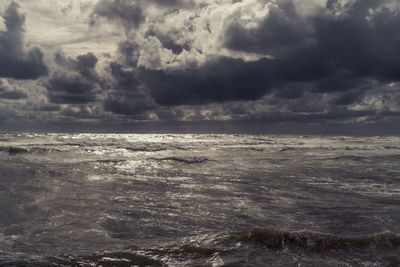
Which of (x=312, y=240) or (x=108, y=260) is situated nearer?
(x=108, y=260)

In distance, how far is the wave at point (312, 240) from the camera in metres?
6.71

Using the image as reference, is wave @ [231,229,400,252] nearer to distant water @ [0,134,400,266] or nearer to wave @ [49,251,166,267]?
distant water @ [0,134,400,266]

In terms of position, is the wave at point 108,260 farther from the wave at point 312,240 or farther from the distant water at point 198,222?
the wave at point 312,240

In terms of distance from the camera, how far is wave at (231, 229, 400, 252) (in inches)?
264

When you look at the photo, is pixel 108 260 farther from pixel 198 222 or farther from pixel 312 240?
→ pixel 312 240

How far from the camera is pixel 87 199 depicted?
11.6 m

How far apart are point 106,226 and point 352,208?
8226mm

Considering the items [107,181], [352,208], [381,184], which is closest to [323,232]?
[352,208]

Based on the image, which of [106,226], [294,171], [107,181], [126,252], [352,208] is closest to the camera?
[126,252]

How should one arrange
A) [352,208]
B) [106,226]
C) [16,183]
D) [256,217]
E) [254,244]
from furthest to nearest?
[16,183], [352,208], [256,217], [106,226], [254,244]

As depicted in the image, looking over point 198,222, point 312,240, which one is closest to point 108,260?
point 198,222

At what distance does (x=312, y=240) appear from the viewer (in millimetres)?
6949

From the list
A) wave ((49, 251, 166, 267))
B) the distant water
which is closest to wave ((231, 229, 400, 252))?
the distant water

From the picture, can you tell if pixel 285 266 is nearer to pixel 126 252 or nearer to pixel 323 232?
pixel 323 232
